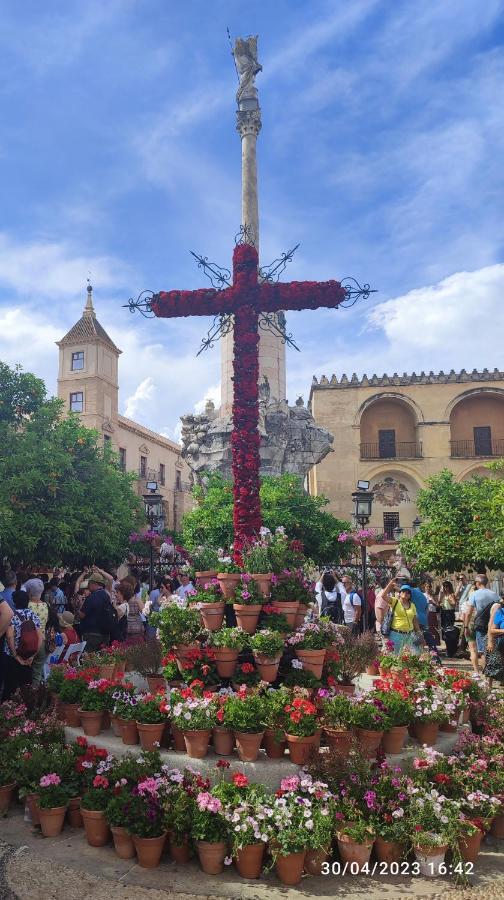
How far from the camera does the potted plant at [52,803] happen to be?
495cm

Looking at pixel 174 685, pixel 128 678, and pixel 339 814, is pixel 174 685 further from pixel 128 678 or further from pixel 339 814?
pixel 339 814

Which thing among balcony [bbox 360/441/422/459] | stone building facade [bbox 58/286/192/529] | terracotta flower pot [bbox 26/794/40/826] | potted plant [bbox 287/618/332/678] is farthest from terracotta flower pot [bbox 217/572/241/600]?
balcony [bbox 360/441/422/459]

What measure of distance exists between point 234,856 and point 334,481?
111 ft

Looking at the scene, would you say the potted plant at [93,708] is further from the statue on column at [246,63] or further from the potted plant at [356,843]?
the statue on column at [246,63]

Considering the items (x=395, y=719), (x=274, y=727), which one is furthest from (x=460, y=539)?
(x=274, y=727)

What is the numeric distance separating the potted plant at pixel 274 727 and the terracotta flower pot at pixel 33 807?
1873mm

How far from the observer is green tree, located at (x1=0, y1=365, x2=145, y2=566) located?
49.7 ft

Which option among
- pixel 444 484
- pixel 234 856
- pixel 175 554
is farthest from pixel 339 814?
pixel 444 484

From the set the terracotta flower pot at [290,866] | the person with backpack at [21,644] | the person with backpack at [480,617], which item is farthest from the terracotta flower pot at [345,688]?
the person with backpack at [480,617]

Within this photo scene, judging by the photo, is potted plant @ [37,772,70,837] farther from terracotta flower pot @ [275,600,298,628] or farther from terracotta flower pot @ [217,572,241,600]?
terracotta flower pot @ [275,600,298,628]

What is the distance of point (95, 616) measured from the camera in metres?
8.03

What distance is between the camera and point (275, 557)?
660 cm

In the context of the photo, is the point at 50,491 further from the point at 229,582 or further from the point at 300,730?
the point at 300,730

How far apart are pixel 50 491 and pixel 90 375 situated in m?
21.0
